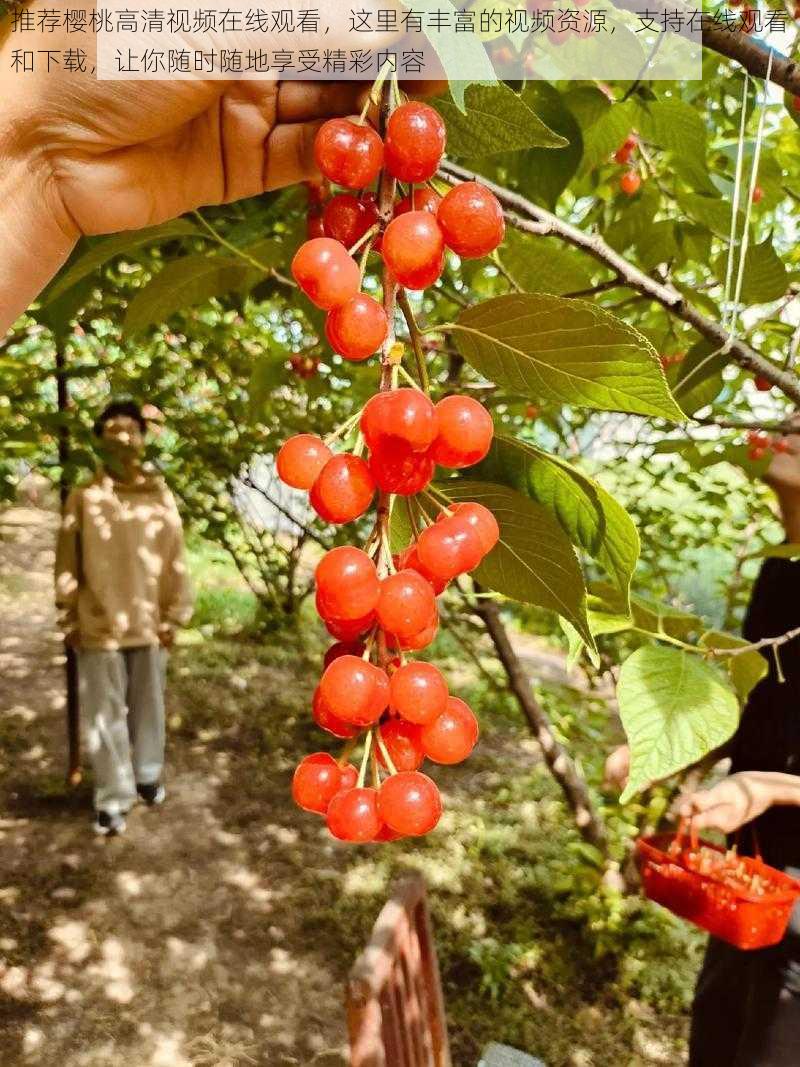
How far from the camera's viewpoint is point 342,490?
1.97ft

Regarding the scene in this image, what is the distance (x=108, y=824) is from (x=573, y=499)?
408 cm

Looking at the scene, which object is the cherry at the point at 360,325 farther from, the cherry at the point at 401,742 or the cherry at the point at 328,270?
the cherry at the point at 401,742

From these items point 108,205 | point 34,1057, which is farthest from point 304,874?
point 108,205

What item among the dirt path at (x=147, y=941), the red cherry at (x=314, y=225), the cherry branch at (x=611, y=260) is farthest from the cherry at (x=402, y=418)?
the dirt path at (x=147, y=941)

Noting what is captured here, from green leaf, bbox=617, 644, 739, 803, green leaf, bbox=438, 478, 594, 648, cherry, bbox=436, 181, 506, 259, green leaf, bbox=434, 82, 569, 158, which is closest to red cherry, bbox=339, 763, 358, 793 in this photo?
green leaf, bbox=438, 478, 594, 648

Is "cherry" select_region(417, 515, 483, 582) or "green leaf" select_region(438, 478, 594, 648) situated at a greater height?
"cherry" select_region(417, 515, 483, 582)

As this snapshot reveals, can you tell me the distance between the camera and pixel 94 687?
173 inches

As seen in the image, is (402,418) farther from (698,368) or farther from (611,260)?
(698,368)

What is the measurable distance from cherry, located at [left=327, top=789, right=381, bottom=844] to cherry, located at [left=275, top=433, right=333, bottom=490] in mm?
245

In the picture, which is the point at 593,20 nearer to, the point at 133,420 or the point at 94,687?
the point at 133,420

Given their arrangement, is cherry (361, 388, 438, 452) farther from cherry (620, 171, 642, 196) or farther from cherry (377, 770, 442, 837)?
cherry (620, 171, 642, 196)

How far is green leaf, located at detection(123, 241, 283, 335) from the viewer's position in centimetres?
124

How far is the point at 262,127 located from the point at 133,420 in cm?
326

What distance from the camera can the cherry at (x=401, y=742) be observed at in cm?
68
